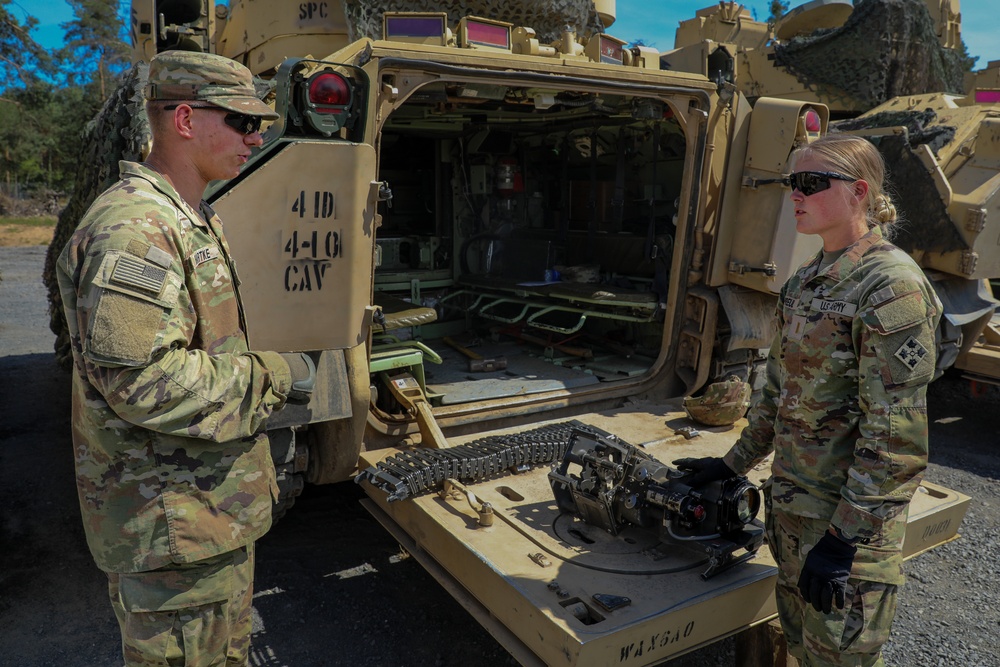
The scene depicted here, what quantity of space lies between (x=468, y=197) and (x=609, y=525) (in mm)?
4074

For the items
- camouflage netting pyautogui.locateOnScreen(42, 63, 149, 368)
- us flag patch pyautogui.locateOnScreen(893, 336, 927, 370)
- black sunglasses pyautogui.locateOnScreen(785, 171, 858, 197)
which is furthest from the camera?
camouflage netting pyautogui.locateOnScreen(42, 63, 149, 368)

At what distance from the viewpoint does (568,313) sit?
19.9ft

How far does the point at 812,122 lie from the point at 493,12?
1.97m

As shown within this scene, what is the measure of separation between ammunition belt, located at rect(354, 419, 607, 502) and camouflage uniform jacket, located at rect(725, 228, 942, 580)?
3.55 ft

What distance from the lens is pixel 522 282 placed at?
6.05 m

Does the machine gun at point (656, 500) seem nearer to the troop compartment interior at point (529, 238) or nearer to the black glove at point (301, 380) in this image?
the black glove at point (301, 380)

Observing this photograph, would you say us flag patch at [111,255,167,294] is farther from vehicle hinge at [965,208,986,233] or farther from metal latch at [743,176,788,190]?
vehicle hinge at [965,208,986,233]

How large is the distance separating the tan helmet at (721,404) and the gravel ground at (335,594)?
118 centimetres

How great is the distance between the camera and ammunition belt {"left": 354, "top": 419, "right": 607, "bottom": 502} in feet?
10.4

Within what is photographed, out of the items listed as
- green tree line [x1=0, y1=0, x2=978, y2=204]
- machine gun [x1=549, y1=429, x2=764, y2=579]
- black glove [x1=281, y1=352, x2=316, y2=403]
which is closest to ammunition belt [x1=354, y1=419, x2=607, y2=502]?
machine gun [x1=549, y1=429, x2=764, y2=579]

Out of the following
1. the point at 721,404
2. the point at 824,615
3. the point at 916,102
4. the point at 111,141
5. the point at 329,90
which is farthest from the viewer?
the point at 916,102

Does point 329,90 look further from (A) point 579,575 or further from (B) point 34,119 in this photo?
(B) point 34,119

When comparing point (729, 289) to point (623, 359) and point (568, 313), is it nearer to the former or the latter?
point (623, 359)

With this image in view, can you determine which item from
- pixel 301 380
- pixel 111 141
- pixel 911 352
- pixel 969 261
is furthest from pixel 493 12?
pixel 969 261
